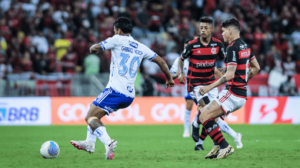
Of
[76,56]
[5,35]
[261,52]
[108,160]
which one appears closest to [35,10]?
[5,35]

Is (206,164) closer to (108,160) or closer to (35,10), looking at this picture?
(108,160)

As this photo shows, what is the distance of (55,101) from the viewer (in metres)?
15.0

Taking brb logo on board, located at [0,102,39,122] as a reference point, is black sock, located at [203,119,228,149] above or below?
above

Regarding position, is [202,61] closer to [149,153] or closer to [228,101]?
[228,101]

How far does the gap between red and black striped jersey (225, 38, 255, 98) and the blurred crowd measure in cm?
984

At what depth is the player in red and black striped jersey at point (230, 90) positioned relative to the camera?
6.59 meters

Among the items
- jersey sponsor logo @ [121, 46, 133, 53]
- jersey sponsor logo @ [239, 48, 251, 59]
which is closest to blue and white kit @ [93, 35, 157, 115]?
jersey sponsor logo @ [121, 46, 133, 53]

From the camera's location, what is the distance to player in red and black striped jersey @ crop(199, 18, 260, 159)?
21.6 ft

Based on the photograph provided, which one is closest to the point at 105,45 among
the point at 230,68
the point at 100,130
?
the point at 100,130

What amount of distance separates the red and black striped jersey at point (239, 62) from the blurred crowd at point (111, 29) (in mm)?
9840

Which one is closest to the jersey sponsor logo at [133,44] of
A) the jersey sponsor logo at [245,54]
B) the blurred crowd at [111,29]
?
the jersey sponsor logo at [245,54]

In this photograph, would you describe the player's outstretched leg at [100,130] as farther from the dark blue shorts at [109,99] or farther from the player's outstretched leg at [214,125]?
the player's outstretched leg at [214,125]

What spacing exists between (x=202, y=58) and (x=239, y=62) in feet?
5.25

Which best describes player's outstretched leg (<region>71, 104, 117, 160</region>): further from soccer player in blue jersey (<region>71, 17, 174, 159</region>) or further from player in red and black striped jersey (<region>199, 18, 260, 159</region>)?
player in red and black striped jersey (<region>199, 18, 260, 159</region>)
